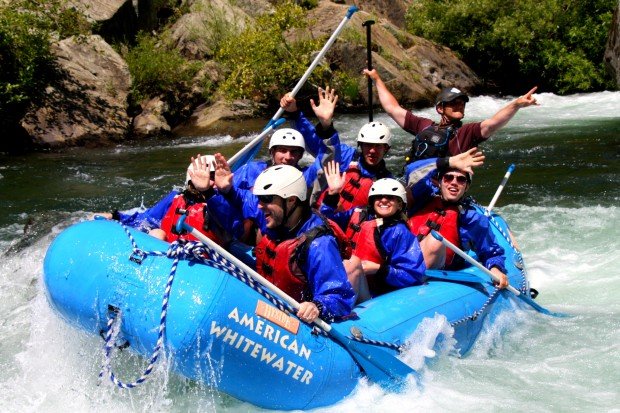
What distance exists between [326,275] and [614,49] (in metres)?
14.3

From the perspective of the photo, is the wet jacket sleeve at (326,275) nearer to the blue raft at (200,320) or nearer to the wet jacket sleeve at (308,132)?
the blue raft at (200,320)

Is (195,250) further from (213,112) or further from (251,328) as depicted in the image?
(213,112)

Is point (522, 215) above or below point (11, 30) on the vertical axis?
below

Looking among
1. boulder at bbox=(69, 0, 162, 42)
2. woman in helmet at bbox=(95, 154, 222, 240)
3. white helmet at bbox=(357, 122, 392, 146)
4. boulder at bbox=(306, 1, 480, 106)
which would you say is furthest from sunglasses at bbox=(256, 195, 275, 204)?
boulder at bbox=(69, 0, 162, 42)

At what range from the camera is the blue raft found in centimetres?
A: 324

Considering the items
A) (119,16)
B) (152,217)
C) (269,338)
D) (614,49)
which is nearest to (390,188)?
(269,338)

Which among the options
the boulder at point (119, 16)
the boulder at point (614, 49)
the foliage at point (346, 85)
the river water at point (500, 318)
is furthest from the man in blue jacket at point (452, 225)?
the boulder at point (614, 49)

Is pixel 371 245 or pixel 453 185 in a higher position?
pixel 453 185

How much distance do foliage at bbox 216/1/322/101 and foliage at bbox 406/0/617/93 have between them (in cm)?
559

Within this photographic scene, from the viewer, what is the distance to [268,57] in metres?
14.2

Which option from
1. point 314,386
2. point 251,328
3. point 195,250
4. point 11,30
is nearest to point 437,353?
point 314,386

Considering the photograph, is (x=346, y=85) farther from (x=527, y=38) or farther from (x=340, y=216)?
(x=340, y=216)

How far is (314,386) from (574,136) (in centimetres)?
984

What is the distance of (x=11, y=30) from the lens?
467 inches
